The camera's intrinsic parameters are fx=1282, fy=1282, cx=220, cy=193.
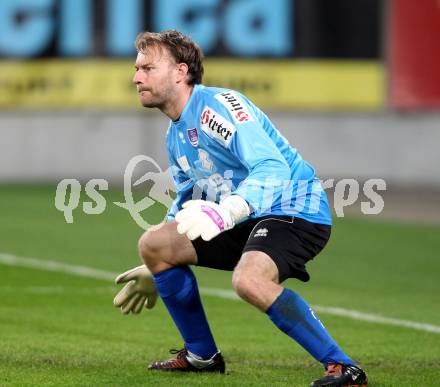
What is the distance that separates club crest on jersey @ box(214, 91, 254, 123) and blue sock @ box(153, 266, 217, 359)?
100 cm

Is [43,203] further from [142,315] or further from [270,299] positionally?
[270,299]

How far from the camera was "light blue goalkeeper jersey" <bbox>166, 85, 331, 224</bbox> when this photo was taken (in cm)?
632

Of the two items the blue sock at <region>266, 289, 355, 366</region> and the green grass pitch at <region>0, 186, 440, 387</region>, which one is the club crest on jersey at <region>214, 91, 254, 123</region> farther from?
the green grass pitch at <region>0, 186, 440, 387</region>

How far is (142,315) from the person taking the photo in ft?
30.9

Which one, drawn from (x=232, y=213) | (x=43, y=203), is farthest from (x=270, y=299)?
(x=43, y=203)

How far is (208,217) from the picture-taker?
19.8ft

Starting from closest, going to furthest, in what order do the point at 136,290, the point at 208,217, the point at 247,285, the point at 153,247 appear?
1. the point at 208,217
2. the point at 247,285
3. the point at 153,247
4. the point at 136,290

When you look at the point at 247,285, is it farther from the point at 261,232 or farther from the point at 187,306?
the point at 187,306

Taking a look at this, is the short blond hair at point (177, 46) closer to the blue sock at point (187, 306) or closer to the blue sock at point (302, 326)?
the blue sock at point (187, 306)

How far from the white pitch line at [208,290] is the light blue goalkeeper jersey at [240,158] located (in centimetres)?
250

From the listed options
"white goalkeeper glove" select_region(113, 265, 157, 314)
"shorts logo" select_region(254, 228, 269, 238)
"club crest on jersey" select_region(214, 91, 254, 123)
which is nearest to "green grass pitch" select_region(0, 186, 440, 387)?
"white goalkeeper glove" select_region(113, 265, 157, 314)

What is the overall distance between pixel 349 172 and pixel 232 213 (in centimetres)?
1472

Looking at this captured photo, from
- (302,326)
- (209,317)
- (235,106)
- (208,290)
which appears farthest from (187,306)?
(208,290)

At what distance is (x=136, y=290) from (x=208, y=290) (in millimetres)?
3344
